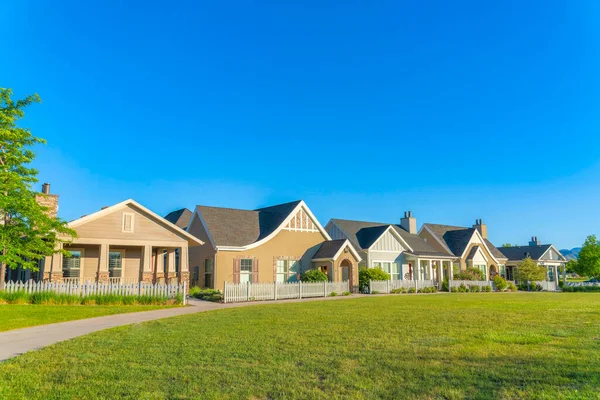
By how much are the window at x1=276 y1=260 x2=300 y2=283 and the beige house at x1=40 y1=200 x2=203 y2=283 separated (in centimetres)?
657

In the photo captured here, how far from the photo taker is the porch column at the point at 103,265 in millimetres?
23094

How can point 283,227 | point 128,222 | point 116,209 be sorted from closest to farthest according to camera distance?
1. point 116,209
2. point 128,222
3. point 283,227

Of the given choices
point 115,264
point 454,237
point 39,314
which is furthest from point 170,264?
point 454,237

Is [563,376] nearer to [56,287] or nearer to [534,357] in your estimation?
[534,357]

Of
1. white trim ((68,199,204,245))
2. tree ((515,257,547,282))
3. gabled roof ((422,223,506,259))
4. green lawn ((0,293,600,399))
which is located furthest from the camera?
gabled roof ((422,223,506,259))

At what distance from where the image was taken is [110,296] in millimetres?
19594

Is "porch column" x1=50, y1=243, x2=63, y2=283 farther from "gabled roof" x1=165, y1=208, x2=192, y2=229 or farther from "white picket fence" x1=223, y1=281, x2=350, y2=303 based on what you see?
"gabled roof" x1=165, y1=208, x2=192, y2=229

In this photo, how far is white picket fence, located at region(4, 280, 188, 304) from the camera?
18984mm

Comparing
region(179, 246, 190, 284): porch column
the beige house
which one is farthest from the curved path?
region(179, 246, 190, 284): porch column

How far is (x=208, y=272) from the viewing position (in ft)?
94.9

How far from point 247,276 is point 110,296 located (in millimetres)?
10975

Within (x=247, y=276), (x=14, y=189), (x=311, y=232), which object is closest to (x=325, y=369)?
(x=14, y=189)

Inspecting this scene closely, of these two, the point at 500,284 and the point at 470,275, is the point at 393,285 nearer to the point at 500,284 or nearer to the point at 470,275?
the point at 470,275

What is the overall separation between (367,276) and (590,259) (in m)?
Answer: 37.6
